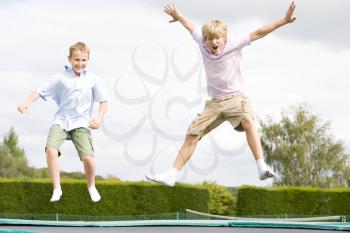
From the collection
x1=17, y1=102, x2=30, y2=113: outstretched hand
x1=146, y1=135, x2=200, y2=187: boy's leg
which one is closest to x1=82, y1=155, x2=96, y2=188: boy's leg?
x1=17, y1=102, x2=30, y2=113: outstretched hand

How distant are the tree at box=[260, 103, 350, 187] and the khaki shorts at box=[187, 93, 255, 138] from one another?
26.7m

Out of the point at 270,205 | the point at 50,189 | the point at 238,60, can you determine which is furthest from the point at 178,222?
the point at 270,205

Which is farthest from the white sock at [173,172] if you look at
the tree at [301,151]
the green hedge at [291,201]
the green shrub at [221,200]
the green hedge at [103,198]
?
the tree at [301,151]

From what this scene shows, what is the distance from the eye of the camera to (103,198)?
48.8 ft

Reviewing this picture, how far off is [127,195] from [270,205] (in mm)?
3894

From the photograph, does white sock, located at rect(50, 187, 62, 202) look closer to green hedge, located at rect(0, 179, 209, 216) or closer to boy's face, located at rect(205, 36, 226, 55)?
boy's face, located at rect(205, 36, 226, 55)

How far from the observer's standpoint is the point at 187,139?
5.46m

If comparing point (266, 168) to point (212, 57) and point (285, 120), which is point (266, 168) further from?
point (285, 120)

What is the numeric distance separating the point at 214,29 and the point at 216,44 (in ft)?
0.40

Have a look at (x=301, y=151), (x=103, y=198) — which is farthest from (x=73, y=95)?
(x=301, y=151)

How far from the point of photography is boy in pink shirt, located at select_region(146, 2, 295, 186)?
17.2 feet

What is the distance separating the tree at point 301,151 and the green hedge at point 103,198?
16.5 m

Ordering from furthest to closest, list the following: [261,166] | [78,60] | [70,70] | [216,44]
→ 1. [70,70]
2. [78,60]
3. [261,166]
4. [216,44]

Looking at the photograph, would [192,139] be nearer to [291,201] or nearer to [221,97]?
[221,97]
